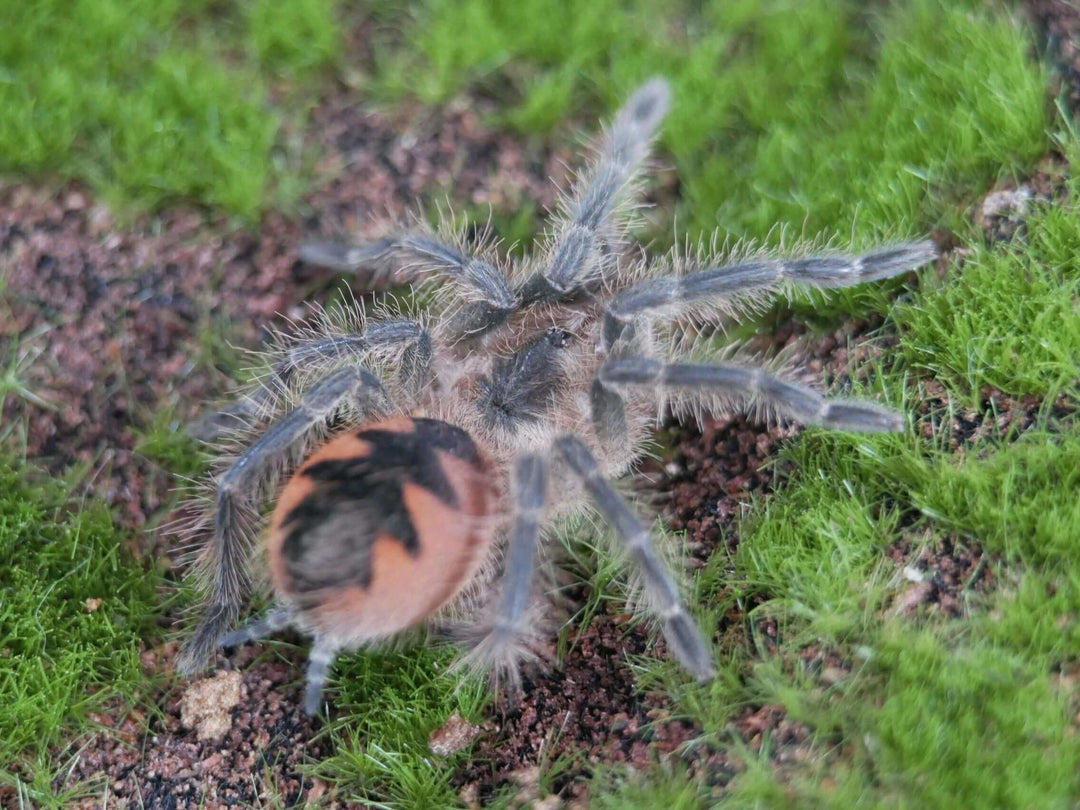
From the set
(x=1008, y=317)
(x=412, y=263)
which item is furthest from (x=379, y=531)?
(x=1008, y=317)

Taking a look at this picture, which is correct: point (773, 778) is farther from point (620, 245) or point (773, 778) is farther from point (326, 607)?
point (620, 245)

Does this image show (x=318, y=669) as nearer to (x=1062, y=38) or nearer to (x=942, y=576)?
(x=942, y=576)

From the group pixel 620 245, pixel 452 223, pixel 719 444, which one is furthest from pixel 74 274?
pixel 719 444

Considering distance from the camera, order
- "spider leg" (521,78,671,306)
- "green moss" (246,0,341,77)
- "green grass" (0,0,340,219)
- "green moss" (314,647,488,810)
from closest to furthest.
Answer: "green moss" (314,647,488,810)
"spider leg" (521,78,671,306)
"green grass" (0,0,340,219)
"green moss" (246,0,341,77)

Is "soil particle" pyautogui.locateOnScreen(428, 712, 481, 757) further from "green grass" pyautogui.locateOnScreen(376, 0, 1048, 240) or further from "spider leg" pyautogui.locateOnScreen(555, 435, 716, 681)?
"green grass" pyautogui.locateOnScreen(376, 0, 1048, 240)

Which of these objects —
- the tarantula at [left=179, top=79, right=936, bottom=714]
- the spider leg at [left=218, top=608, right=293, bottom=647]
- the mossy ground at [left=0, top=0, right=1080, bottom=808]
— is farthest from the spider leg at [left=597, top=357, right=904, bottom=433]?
the spider leg at [left=218, top=608, right=293, bottom=647]
